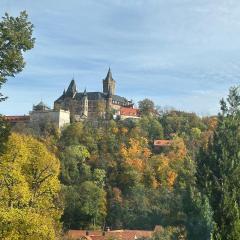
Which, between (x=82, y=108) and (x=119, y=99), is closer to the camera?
(x=82, y=108)

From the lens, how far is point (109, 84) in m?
146

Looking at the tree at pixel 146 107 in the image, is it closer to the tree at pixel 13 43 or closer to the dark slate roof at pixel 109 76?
the dark slate roof at pixel 109 76

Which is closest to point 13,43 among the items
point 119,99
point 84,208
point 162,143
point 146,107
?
point 84,208

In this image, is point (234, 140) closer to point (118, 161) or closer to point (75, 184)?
point (75, 184)

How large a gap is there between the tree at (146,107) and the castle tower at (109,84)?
39.5 feet

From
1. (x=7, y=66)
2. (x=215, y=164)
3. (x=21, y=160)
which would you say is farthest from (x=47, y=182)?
(x=7, y=66)

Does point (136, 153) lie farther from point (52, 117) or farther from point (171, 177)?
point (52, 117)

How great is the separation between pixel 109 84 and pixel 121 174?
6201 cm

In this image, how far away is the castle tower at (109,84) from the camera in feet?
476

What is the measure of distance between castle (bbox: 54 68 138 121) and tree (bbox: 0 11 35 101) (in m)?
107

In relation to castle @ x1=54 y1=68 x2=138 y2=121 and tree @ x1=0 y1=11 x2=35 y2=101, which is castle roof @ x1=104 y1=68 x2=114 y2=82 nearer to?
castle @ x1=54 y1=68 x2=138 y2=121

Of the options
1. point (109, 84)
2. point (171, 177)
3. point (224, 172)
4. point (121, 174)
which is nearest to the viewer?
point (224, 172)

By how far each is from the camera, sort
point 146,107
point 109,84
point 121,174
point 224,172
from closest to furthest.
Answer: point 224,172 → point 121,174 → point 146,107 → point 109,84

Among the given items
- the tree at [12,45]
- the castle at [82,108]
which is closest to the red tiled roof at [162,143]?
the castle at [82,108]
